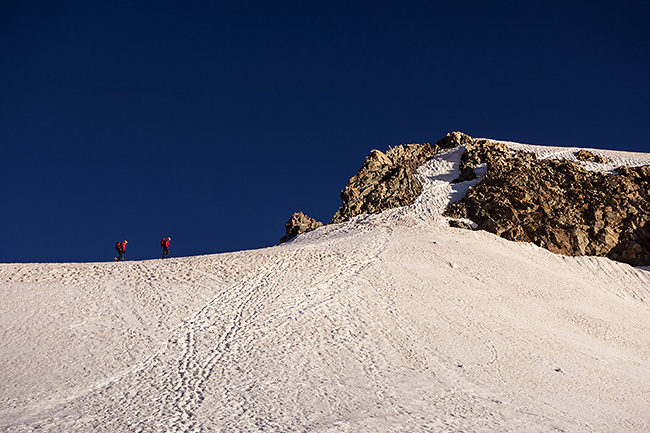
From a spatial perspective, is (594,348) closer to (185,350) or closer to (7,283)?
(185,350)

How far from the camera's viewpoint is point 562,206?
33.4 metres

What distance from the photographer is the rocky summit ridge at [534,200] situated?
3052cm

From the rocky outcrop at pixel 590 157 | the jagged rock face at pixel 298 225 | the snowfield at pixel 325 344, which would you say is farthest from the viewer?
the rocky outcrop at pixel 590 157

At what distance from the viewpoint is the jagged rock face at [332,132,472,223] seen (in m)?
33.6

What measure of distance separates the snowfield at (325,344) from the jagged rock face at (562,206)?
5571 millimetres

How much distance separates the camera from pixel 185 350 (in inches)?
533

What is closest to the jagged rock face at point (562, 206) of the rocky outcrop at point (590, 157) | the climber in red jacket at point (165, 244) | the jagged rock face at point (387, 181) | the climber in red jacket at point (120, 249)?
the rocky outcrop at point (590, 157)

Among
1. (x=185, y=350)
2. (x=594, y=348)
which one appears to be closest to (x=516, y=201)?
(x=594, y=348)

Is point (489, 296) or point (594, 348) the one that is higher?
point (489, 296)

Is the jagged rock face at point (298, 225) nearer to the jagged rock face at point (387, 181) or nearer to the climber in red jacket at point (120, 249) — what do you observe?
the jagged rock face at point (387, 181)

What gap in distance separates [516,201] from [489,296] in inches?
584

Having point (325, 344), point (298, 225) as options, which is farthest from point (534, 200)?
point (325, 344)

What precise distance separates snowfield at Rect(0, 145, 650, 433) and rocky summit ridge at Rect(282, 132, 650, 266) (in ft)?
18.8

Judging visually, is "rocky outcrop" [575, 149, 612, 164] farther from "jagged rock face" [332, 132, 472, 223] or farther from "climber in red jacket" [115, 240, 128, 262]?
"climber in red jacket" [115, 240, 128, 262]
